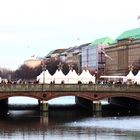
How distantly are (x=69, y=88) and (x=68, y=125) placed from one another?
19050 millimetres

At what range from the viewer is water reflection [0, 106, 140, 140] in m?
69.2

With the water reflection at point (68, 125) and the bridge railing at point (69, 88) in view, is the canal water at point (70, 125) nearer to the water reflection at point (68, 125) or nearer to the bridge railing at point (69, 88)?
the water reflection at point (68, 125)

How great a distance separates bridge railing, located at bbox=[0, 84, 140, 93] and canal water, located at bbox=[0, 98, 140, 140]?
3520mm

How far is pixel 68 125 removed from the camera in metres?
79.5

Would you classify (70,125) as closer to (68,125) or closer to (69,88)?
(68,125)

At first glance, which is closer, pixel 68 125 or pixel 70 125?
pixel 70 125

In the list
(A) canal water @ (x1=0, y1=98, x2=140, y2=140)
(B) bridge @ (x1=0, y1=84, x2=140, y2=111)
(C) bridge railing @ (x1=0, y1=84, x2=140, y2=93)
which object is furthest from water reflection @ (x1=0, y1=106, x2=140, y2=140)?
(C) bridge railing @ (x1=0, y1=84, x2=140, y2=93)

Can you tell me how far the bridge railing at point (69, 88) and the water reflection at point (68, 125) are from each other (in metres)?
3.55

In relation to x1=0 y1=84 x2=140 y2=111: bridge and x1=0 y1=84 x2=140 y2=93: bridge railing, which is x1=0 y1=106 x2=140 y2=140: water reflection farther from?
x1=0 y1=84 x2=140 y2=93: bridge railing

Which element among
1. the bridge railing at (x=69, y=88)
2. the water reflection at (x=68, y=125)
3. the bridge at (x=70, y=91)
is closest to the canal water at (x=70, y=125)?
the water reflection at (x=68, y=125)

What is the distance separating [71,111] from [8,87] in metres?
13.0

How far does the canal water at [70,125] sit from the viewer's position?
69.1 meters

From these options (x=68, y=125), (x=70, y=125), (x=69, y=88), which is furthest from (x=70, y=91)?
(x=70, y=125)

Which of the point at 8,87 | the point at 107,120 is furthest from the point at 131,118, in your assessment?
the point at 8,87
